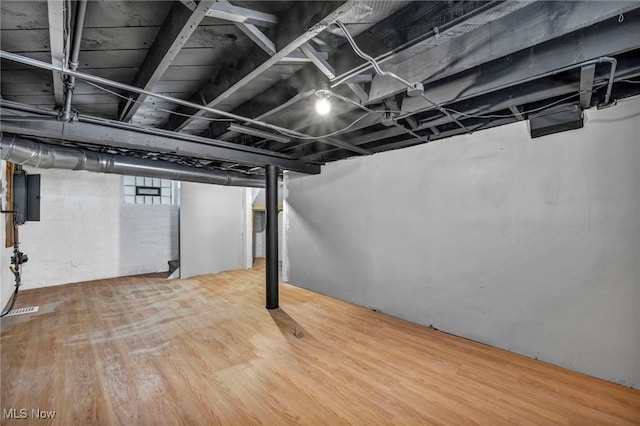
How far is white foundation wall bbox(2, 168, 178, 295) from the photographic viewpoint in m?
4.19

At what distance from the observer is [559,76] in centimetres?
165

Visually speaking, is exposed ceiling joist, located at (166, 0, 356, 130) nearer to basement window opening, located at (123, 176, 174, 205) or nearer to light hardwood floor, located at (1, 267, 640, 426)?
light hardwood floor, located at (1, 267, 640, 426)

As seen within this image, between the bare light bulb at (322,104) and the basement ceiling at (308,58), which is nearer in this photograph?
the basement ceiling at (308,58)

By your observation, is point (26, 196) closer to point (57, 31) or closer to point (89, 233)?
point (89, 233)

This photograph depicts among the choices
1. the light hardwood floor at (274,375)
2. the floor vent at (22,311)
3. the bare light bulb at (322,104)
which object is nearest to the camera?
the light hardwood floor at (274,375)

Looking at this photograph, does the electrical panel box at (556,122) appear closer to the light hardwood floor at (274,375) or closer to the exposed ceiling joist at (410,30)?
the exposed ceiling joist at (410,30)

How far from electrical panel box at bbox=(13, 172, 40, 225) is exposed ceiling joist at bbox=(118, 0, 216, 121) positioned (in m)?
3.02

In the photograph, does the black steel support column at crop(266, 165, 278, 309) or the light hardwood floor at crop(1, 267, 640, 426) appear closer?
the light hardwood floor at crop(1, 267, 640, 426)

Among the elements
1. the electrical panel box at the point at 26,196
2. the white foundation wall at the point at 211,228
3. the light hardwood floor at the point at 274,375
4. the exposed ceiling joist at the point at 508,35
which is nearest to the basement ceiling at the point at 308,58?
the exposed ceiling joist at the point at 508,35

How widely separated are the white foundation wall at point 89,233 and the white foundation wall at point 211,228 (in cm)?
89

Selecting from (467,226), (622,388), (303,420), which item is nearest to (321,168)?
(467,226)

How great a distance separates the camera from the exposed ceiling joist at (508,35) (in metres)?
1.10

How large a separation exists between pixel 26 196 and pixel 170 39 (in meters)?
3.70

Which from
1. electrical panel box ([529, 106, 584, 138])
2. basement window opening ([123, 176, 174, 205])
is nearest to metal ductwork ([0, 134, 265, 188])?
basement window opening ([123, 176, 174, 205])
